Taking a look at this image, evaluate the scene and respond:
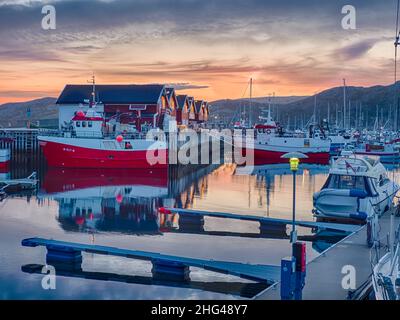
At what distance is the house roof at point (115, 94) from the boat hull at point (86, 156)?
1939 centimetres

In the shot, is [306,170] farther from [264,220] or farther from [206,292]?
[206,292]

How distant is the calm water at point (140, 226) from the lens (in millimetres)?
15734

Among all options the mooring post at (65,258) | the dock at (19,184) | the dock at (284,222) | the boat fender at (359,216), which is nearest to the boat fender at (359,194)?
the boat fender at (359,216)

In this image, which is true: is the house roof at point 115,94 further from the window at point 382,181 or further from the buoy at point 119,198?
the window at point 382,181

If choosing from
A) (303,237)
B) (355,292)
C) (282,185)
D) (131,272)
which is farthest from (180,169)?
(355,292)

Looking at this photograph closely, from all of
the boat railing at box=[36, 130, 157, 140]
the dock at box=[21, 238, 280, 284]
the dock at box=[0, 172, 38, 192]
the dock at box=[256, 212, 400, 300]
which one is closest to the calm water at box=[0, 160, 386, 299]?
the dock at box=[21, 238, 280, 284]

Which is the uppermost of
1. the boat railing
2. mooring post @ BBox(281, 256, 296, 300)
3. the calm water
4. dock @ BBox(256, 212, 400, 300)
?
the boat railing

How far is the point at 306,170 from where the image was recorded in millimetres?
55375

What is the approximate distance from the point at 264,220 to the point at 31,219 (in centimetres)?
1086

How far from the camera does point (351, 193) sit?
23.9 m

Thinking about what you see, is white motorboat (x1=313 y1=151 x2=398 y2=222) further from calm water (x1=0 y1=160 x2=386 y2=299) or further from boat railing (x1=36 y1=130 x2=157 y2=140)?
boat railing (x1=36 y1=130 x2=157 y2=140)

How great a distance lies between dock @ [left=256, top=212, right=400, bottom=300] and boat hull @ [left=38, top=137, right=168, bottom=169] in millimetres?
32205

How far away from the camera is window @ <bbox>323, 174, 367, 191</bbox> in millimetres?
24827

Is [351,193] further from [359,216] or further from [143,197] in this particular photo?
[143,197]
